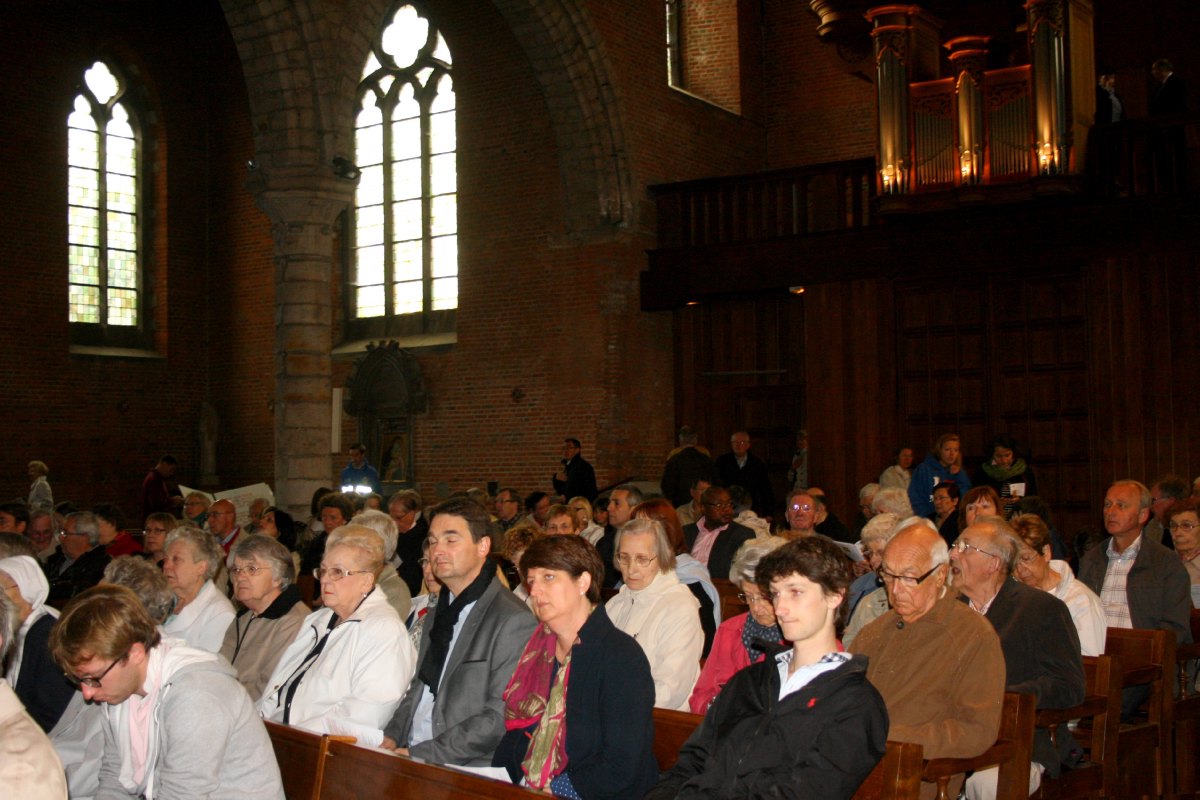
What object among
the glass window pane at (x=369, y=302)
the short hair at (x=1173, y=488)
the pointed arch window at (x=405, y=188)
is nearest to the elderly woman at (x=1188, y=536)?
the short hair at (x=1173, y=488)

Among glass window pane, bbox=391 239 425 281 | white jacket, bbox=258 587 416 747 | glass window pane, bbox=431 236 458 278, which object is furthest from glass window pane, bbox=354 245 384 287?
white jacket, bbox=258 587 416 747

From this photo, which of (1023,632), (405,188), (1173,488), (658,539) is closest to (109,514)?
(658,539)

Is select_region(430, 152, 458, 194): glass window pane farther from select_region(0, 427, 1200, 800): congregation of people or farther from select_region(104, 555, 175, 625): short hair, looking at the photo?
select_region(104, 555, 175, 625): short hair

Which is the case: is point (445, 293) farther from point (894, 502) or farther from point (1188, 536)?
point (1188, 536)

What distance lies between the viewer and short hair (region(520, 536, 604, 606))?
4016 millimetres

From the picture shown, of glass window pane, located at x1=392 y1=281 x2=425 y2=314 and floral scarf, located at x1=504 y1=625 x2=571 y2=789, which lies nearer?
floral scarf, located at x1=504 y1=625 x2=571 y2=789

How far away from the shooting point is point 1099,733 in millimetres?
5051

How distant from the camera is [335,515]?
31.0 ft

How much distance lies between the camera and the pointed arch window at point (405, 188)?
18344 mm

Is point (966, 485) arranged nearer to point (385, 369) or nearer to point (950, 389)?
point (950, 389)

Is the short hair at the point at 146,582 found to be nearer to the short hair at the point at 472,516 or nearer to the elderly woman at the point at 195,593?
the elderly woman at the point at 195,593

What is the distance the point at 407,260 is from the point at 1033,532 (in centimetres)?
1407

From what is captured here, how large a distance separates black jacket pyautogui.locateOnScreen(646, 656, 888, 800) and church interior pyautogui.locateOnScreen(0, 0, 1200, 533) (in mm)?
10100

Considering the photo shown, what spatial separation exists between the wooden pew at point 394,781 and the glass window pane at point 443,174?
49.1 feet
